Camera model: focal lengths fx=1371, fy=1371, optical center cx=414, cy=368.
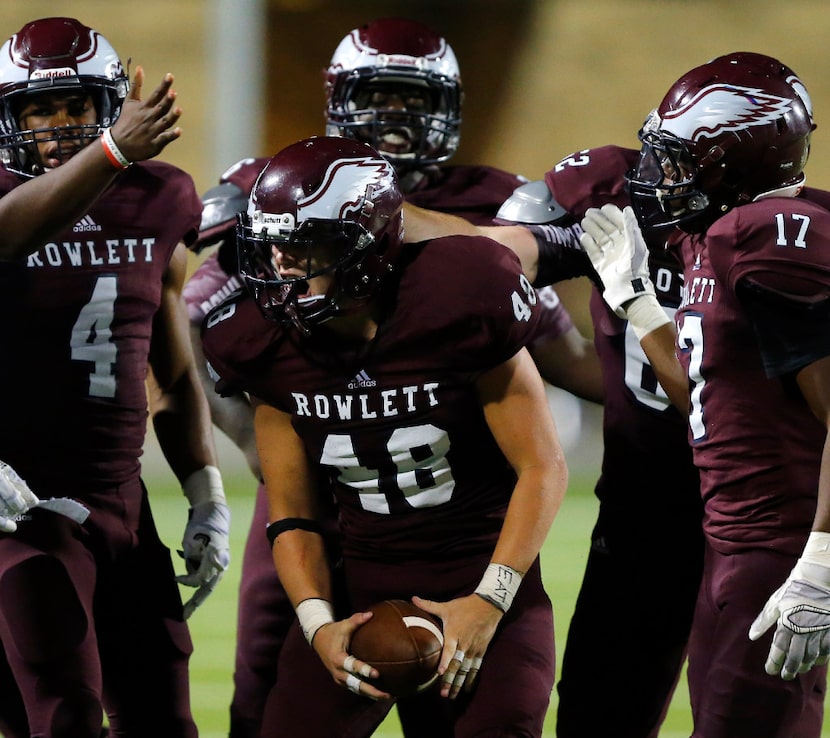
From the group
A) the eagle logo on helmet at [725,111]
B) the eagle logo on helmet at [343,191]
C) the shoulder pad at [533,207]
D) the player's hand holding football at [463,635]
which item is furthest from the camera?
the shoulder pad at [533,207]

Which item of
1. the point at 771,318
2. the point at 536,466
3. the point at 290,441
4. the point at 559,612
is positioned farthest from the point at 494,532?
the point at 559,612

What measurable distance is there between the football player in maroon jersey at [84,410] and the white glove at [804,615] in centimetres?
129

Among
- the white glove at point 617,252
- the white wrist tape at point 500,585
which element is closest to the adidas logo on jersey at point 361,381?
the white wrist tape at point 500,585

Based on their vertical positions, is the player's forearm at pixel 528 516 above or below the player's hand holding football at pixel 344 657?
above

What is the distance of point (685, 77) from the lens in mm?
2701

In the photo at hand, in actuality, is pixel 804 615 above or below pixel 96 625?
above

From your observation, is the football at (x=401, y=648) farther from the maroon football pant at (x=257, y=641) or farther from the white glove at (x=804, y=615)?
the maroon football pant at (x=257, y=641)

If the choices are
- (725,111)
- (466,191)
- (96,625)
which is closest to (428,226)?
(725,111)

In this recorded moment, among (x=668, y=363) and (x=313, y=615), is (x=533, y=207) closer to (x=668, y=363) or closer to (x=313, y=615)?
(x=668, y=363)

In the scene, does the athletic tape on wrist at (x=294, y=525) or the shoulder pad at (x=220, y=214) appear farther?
the shoulder pad at (x=220, y=214)

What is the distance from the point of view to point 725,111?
2605mm

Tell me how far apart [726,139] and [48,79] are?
1431mm

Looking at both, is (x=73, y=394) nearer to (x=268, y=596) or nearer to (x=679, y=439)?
(x=268, y=596)

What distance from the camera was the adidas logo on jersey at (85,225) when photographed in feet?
9.56
